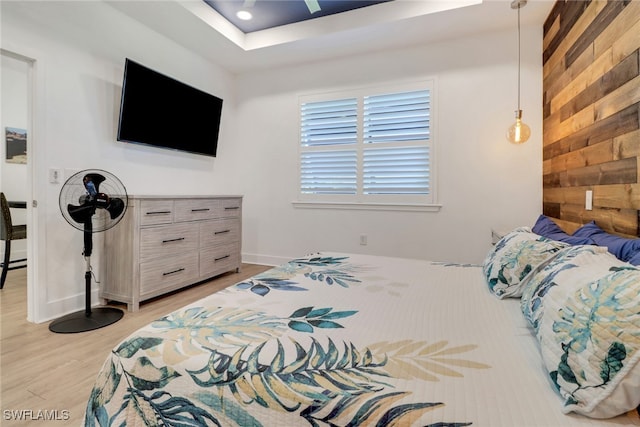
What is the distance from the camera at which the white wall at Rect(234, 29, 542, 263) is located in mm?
3273

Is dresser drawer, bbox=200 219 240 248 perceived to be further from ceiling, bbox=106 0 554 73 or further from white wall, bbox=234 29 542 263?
ceiling, bbox=106 0 554 73

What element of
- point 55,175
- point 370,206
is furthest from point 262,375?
point 370,206

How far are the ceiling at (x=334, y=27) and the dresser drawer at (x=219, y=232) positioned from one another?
6.72ft

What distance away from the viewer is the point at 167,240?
2977mm

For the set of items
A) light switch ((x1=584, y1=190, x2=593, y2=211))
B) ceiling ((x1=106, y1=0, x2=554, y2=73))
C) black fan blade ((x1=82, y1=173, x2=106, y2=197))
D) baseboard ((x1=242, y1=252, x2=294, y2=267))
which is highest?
ceiling ((x1=106, y1=0, x2=554, y2=73))

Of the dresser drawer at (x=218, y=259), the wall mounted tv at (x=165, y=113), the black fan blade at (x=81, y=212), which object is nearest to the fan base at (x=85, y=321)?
the black fan blade at (x=81, y=212)

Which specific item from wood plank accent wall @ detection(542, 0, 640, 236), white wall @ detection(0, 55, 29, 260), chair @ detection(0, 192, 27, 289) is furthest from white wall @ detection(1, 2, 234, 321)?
wood plank accent wall @ detection(542, 0, 640, 236)

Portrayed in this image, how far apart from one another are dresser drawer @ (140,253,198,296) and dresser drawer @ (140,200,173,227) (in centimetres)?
36

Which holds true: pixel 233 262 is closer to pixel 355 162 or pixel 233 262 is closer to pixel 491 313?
pixel 355 162

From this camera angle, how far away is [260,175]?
14.7ft

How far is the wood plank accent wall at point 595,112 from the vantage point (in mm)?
1581

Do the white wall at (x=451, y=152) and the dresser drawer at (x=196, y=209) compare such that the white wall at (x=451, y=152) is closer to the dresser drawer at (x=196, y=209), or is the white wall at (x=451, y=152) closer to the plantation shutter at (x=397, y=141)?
the plantation shutter at (x=397, y=141)

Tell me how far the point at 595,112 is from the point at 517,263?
1.28 metres

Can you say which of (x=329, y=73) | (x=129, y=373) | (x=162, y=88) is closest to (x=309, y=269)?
(x=129, y=373)
